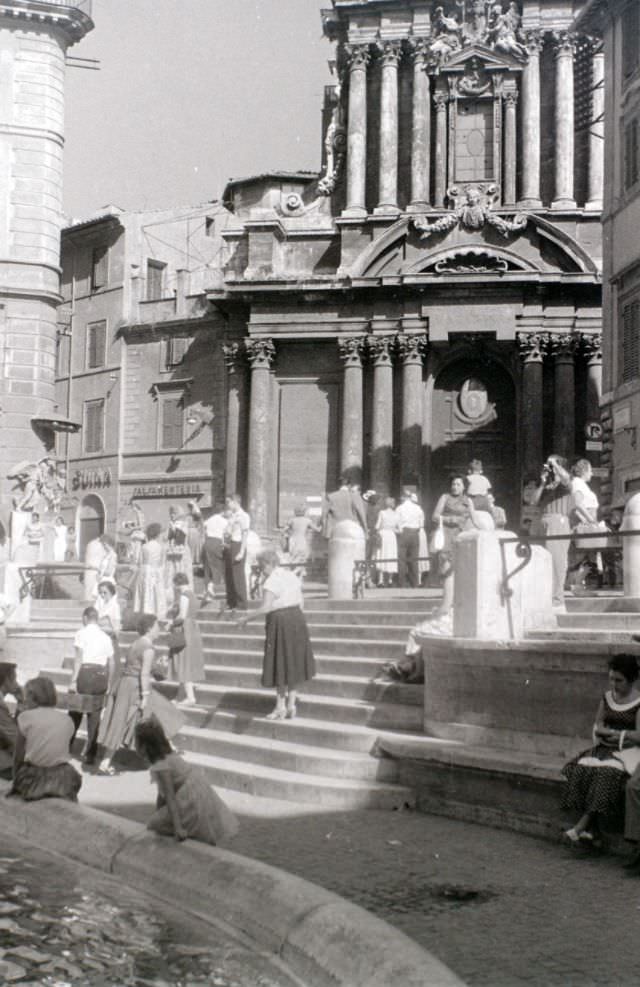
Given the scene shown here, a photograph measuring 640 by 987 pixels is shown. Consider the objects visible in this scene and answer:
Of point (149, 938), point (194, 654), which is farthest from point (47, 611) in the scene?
point (149, 938)

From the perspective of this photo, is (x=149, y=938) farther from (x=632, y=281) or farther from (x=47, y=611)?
(x=632, y=281)

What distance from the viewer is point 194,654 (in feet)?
49.9

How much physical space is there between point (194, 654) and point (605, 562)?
832 cm

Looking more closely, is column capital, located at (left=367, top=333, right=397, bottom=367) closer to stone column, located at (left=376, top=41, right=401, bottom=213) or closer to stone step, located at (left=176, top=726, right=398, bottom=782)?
stone column, located at (left=376, top=41, right=401, bottom=213)

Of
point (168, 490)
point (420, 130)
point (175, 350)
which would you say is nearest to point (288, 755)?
point (420, 130)

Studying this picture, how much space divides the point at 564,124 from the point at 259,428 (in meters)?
11.4

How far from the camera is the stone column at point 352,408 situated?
3403cm

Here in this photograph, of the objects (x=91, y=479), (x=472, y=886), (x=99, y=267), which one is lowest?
(x=472, y=886)

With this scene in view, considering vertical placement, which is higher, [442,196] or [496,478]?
[442,196]

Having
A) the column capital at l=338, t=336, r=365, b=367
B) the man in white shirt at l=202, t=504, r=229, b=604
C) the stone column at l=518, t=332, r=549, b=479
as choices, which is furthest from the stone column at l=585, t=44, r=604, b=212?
the man in white shirt at l=202, t=504, r=229, b=604

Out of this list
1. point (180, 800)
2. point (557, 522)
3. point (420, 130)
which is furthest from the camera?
point (420, 130)

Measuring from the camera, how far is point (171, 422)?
141 ft

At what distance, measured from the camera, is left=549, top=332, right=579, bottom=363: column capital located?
109ft

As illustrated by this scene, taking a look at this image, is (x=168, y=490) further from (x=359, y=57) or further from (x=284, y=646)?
(x=284, y=646)
